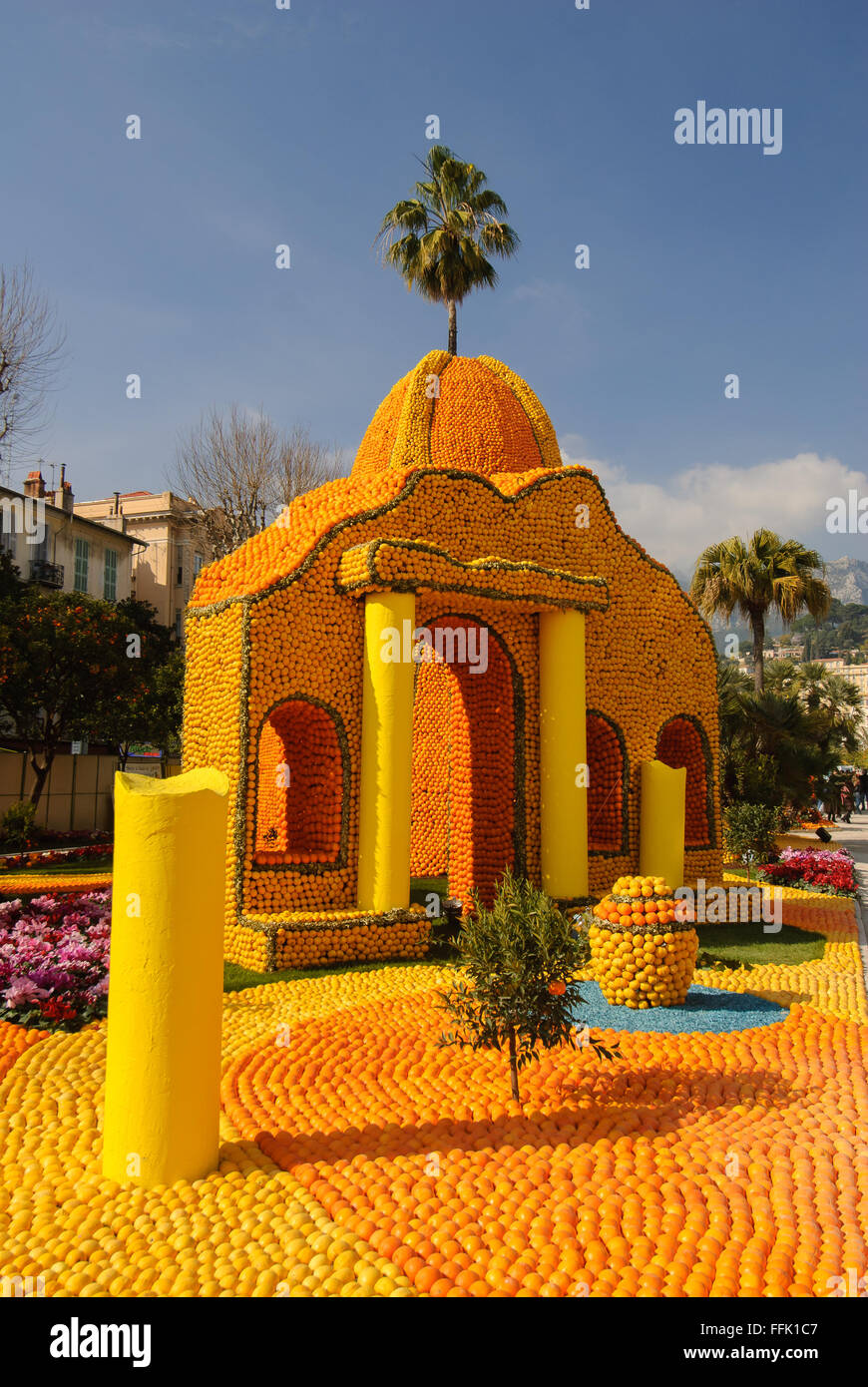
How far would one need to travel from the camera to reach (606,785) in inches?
598

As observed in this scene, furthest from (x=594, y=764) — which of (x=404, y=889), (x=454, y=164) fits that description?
(x=454, y=164)

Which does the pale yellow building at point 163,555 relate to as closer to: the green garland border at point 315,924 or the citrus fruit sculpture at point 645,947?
the green garland border at point 315,924

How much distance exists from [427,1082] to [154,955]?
2898mm

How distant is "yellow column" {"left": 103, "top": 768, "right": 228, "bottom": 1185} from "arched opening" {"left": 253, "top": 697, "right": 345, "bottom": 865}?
632 cm

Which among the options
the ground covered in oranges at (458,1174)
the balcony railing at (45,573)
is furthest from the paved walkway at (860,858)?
the balcony railing at (45,573)

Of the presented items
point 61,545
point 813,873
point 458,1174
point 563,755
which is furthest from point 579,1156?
point 61,545

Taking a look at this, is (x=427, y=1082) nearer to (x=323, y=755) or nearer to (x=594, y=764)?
(x=323, y=755)

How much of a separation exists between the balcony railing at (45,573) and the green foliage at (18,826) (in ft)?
40.7

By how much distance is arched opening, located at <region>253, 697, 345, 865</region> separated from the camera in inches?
468

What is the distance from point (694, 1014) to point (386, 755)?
4.92 m

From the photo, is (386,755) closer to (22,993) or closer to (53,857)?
(22,993)

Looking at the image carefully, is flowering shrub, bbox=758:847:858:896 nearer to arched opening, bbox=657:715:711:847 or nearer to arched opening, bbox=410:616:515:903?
arched opening, bbox=657:715:711:847

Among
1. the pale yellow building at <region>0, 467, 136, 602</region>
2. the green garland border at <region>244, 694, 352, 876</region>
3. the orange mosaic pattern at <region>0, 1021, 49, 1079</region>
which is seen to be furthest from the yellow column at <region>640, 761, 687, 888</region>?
the pale yellow building at <region>0, 467, 136, 602</region>
